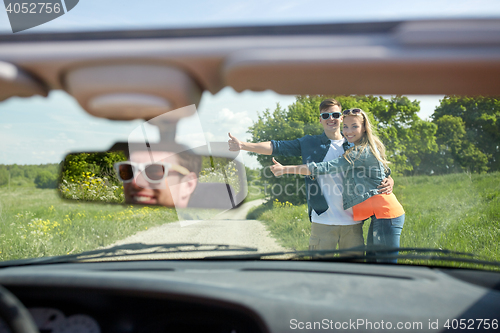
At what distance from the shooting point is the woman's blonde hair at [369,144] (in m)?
2.14

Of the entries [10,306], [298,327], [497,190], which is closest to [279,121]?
[298,327]

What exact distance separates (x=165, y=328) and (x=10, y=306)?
79cm

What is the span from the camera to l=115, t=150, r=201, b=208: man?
165 centimetres

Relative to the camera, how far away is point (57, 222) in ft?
9.07

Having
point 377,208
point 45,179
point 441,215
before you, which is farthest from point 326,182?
point 45,179

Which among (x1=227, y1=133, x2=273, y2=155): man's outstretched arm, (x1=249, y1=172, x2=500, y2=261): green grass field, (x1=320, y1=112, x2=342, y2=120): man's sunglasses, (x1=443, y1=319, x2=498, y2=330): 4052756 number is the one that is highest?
(x1=320, y1=112, x2=342, y2=120): man's sunglasses

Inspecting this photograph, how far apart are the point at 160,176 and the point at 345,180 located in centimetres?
127

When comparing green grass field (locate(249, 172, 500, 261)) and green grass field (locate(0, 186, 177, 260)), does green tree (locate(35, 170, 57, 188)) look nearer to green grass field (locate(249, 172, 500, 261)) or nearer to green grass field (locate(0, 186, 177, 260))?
green grass field (locate(0, 186, 177, 260))

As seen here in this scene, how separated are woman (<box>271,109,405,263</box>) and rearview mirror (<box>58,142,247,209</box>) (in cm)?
65

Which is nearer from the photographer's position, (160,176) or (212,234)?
(160,176)

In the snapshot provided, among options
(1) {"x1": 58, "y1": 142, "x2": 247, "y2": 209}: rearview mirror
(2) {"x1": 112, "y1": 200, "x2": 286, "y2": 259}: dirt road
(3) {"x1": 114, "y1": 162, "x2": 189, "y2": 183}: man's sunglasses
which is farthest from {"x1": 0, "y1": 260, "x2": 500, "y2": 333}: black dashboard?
(3) {"x1": 114, "y1": 162, "x2": 189, "y2": 183}: man's sunglasses

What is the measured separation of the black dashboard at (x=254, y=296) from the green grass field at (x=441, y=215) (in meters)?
0.36

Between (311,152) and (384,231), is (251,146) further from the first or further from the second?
(384,231)

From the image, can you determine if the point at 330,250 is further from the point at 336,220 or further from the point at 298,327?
the point at 298,327
